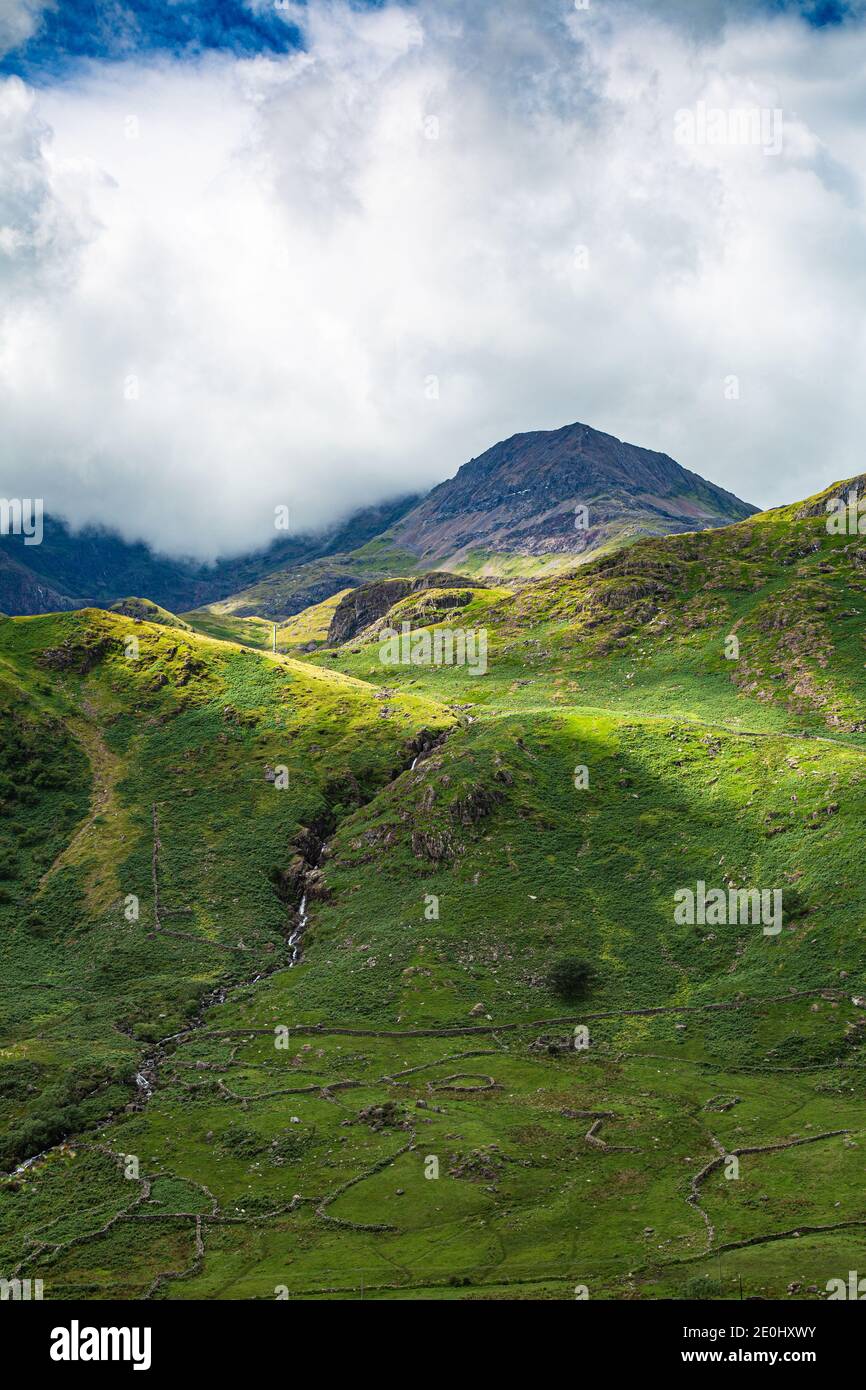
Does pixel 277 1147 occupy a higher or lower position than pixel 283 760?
lower

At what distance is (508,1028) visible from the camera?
8988 centimetres

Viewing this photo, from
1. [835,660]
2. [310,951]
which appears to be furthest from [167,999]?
[835,660]

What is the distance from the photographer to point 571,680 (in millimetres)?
195500

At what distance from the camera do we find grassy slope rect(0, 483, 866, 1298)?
54.2 m

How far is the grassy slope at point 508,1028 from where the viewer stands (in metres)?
54.2

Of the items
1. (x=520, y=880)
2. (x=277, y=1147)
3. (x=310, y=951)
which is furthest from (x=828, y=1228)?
(x=310, y=951)

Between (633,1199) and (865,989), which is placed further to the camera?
(865,989)

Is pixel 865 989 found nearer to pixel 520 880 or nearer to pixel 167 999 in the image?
pixel 520 880

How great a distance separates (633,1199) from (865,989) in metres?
37.0

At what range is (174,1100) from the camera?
258 feet
